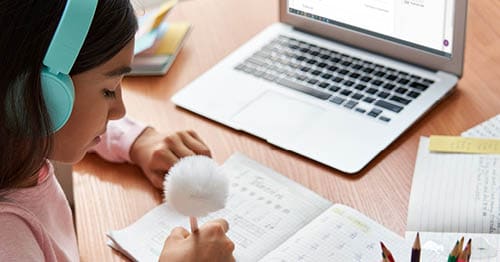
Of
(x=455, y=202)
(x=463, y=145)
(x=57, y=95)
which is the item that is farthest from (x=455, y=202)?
(x=57, y=95)

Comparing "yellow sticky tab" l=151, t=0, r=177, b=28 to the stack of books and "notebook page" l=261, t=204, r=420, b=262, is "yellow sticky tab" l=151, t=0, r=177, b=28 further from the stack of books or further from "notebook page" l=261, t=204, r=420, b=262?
"notebook page" l=261, t=204, r=420, b=262

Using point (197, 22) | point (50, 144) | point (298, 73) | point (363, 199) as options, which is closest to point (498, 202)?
point (363, 199)

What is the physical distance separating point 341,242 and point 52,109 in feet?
1.18

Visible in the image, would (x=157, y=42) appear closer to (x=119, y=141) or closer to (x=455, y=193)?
(x=119, y=141)

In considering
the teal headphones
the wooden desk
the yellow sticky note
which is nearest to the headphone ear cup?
the teal headphones

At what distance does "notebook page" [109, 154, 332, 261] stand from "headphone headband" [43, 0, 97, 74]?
27 centimetres

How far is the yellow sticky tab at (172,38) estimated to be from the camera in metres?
1.37

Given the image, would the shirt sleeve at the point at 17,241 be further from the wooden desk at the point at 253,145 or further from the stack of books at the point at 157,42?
the stack of books at the point at 157,42

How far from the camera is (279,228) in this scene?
3.31ft

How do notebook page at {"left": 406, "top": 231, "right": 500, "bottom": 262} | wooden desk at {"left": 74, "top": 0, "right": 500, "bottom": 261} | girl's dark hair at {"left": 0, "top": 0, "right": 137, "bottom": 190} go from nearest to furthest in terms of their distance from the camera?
girl's dark hair at {"left": 0, "top": 0, "right": 137, "bottom": 190}, notebook page at {"left": 406, "top": 231, "right": 500, "bottom": 262}, wooden desk at {"left": 74, "top": 0, "right": 500, "bottom": 261}

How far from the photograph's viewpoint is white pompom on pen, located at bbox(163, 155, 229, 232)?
903mm

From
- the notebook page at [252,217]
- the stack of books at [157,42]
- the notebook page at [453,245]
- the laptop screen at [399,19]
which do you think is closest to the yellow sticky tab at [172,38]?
the stack of books at [157,42]

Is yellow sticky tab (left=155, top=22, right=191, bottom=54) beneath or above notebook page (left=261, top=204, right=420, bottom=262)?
above

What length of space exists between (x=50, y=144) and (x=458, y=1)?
1.90 ft
